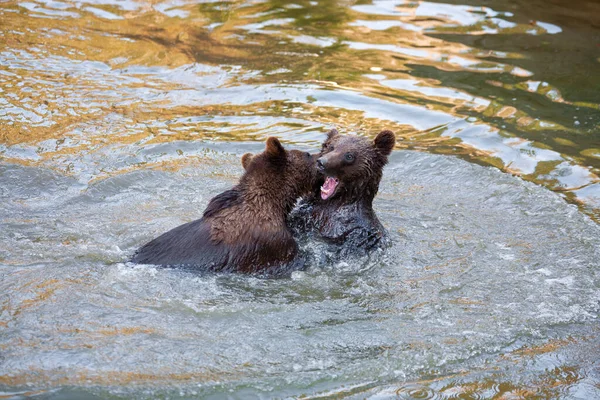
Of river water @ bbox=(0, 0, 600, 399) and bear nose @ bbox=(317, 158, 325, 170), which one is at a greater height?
bear nose @ bbox=(317, 158, 325, 170)

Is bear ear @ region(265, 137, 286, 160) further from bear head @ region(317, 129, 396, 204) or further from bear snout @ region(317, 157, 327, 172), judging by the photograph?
bear head @ region(317, 129, 396, 204)

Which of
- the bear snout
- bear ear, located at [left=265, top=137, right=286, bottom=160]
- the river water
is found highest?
bear ear, located at [left=265, top=137, right=286, bottom=160]

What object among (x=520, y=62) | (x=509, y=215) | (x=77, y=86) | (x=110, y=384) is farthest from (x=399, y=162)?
(x=110, y=384)

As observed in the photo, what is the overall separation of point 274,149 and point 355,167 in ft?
3.70

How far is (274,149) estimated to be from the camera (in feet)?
25.1

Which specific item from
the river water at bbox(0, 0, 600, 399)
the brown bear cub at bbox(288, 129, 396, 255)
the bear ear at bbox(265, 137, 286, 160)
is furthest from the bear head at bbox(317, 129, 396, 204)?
the river water at bbox(0, 0, 600, 399)

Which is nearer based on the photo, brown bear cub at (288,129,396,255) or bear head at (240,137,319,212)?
bear head at (240,137,319,212)

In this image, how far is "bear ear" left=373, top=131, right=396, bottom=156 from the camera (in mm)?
8406

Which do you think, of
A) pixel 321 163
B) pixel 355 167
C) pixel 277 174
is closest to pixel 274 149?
pixel 277 174

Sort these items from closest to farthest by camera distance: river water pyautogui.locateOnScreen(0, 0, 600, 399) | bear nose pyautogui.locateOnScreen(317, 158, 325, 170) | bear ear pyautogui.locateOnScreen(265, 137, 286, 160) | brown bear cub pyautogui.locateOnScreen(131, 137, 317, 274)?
river water pyautogui.locateOnScreen(0, 0, 600, 399) < brown bear cub pyautogui.locateOnScreen(131, 137, 317, 274) < bear ear pyautogui.locateOnScreen(265, 137, 286, 160) < bear nose pyautogui.locateOnScreen(317, 158, 325, 170)

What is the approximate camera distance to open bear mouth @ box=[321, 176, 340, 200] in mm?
8344

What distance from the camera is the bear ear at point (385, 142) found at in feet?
27.6

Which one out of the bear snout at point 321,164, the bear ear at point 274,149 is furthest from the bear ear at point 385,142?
the bear ear at point 274,149

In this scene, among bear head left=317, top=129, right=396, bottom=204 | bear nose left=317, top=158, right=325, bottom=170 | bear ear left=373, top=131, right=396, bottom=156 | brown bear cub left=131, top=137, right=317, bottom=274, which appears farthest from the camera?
bear ear left=373, top=131, right=396, bottom=156
